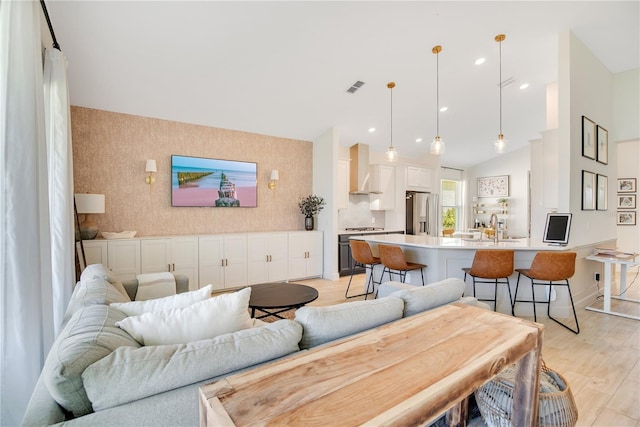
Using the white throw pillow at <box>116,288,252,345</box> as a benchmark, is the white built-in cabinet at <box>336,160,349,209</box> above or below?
above

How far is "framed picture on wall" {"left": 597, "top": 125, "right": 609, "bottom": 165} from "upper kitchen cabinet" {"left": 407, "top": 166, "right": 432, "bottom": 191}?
333 centimetres

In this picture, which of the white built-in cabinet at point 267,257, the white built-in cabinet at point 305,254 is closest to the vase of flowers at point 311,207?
the white built-in cabinet at point 305,254

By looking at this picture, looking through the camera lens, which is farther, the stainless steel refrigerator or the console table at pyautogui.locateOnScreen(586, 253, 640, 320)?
the stainless steel refrigerator

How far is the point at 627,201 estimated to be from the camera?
6.05 metres

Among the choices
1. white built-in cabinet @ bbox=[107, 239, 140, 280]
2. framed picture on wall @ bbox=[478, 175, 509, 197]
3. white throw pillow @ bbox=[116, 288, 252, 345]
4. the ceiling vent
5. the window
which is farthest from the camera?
the window

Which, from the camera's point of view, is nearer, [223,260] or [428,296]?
[428,296]

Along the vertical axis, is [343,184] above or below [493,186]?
below

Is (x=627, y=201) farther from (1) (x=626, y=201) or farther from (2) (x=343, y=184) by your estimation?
(2) (x=343, y=184)

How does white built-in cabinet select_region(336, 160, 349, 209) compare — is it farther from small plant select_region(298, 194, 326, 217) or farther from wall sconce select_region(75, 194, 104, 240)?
wall sconce select_region(75, 194, 104, 240)

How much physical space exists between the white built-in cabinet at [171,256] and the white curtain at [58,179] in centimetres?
135

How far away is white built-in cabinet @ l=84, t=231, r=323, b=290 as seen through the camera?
3848 millimetres

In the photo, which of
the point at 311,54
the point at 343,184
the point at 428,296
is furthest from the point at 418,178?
the point at 428,296

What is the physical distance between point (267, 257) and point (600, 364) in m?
4.15

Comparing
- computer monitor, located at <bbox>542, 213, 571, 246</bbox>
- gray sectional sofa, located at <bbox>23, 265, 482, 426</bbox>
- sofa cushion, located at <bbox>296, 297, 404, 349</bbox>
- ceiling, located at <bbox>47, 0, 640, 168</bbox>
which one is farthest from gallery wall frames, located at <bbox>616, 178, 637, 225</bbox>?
gray sectional sofa, located at <bbox>23, 265, 482, 426</bbox>
